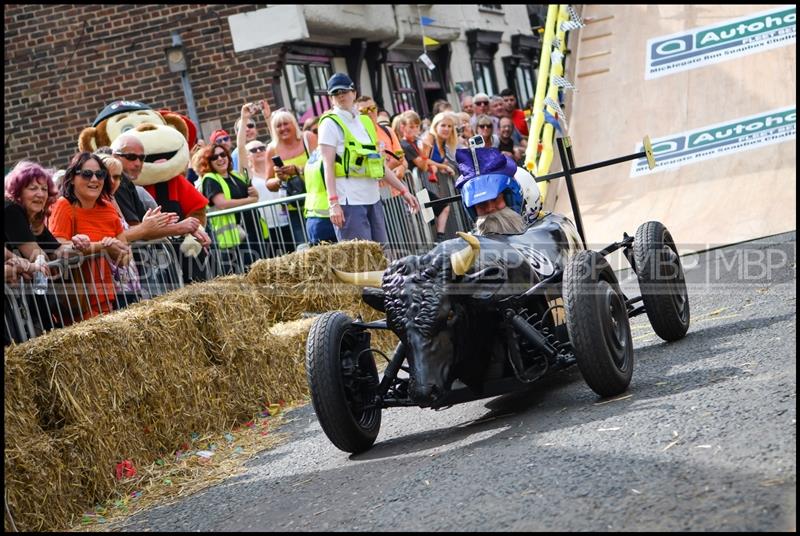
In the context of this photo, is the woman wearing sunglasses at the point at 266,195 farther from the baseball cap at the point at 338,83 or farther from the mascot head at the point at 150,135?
the baseball cap at the point at 338,83

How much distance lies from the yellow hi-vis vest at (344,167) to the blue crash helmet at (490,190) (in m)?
3.03

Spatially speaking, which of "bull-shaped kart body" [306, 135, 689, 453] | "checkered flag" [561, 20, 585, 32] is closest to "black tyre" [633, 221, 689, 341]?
"bull-shaped kart body" [306, 135, 689, 453]

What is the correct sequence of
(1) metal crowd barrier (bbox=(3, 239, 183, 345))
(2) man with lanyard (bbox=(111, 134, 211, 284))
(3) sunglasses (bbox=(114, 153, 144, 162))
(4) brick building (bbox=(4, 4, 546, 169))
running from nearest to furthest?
(1) metal crowd barrier (bbox=(3, 239, 183, 345)) → (2) man with lanyard (bbox=(111, 134, 211, 284)) → (3) sunglasses (bbox=(114, 153, 144, 162)) → (4) brick building (bbox=(4, 4, 546, 169))

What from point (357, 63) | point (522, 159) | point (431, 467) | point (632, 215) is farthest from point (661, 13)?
point (431, 467)

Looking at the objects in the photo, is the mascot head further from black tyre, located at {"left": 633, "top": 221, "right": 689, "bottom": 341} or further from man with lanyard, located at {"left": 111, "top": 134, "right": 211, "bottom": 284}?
black tyre, located at {"left": 633, "top": 221, "right": 689, "bottom": 341}

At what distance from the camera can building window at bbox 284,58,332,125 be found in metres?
19.6

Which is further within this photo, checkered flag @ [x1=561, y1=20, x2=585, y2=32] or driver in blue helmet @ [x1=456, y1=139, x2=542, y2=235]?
checkered flag @ [x1=561, y1=20, x2=585, y2=32]

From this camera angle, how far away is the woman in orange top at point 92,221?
819cm

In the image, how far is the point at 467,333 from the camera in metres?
6.52

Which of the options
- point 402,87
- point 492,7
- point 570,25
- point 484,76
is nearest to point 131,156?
point 570,25

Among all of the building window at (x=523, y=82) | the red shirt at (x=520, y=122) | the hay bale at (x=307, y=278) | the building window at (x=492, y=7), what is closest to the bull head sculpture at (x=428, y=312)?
the hay bale at (x=307, y=278)

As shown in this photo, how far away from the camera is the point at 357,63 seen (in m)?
22.3

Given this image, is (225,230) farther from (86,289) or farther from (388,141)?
(86,289)

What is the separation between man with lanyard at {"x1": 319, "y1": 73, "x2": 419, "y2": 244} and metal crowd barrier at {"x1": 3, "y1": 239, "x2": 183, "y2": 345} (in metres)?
1.80
